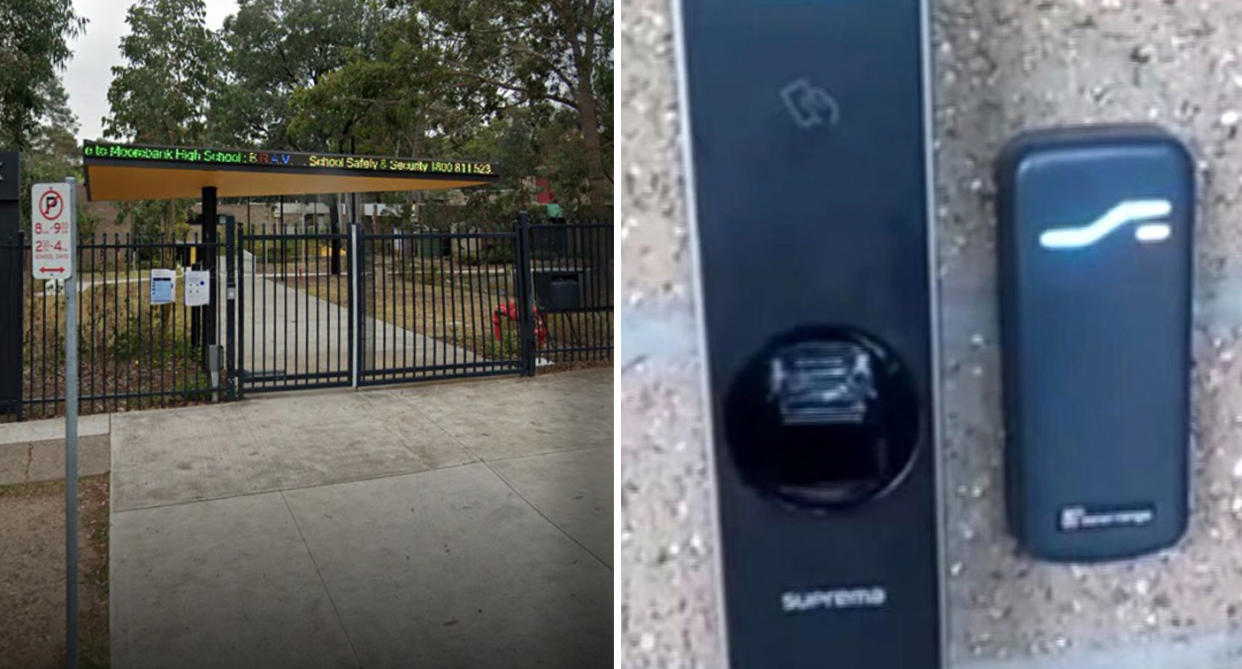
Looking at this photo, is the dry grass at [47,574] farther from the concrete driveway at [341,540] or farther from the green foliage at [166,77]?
the green foliage at [166,77]

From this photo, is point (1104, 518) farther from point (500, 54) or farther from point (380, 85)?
point (380, 85)

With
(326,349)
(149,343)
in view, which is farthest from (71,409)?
(326,349)

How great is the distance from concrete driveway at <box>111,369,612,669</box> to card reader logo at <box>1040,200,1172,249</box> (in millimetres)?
743

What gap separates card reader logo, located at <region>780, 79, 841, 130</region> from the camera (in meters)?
0.45

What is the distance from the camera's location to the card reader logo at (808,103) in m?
0.45

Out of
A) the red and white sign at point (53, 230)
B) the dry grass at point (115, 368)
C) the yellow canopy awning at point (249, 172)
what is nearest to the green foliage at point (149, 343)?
the dry grass at point (115, 368)

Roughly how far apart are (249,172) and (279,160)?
1.06 ft

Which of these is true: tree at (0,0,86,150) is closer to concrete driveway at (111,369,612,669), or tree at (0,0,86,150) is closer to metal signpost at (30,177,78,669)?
concrete driveway at (111,369,612,669)

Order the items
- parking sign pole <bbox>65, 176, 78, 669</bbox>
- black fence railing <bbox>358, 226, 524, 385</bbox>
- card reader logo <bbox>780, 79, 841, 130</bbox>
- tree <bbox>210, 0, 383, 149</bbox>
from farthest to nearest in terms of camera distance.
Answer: tree <bbox>210, 0, 383, 149</bbox> < black fence railing <bbox>358, 226, 524, 385</bbox> < parking sign pole <bbox>65, 176, 78, 669</bbox> < card reader logo <bbox>780, 79, 841, 130</bbox>

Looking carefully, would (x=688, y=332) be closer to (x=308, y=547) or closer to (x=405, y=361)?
(x=308, y=547)

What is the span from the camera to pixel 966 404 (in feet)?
1.65

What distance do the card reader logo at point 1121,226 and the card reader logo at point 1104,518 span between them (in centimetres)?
13

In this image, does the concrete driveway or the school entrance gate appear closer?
the concrete driveway

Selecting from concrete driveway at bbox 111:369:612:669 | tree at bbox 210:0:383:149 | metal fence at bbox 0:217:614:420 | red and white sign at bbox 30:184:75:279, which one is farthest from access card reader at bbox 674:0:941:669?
tree at bbox 210:0:383:149
